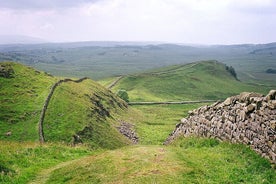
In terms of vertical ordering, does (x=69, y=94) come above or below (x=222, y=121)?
A: below

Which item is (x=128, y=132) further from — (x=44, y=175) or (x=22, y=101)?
(x=44, y=175)

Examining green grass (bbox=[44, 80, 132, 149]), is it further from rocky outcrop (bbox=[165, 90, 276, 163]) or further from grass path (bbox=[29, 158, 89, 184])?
grass path (bbox=[29, 158, 89, 184])

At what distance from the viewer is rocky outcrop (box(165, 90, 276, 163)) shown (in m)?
21.8

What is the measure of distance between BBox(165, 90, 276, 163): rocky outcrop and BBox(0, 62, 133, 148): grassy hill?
28.6 metres

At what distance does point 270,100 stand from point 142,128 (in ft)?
222

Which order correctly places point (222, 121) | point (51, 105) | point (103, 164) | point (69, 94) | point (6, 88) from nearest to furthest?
point (103, 164)
point (222, 121)
point (51, 105)
point (6, 88)
point (69, 94)

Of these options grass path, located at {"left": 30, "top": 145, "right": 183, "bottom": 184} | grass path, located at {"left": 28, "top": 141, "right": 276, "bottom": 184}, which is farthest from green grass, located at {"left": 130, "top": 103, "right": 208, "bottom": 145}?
grass path, located at {"left": 30, "top": 145, "right": 183, "bottom": 184}

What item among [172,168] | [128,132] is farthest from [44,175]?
[128,132]

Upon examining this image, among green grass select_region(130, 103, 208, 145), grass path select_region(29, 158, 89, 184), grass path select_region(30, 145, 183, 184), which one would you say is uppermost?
grass path select_region(30, 145, 183, 184)

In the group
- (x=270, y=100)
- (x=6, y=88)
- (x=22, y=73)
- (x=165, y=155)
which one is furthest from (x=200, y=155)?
(x=22, y=73)

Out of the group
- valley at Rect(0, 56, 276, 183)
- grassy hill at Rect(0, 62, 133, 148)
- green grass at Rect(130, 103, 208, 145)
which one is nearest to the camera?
valley at Rect(0, 56, 276, 183)

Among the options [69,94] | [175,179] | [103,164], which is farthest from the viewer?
[69,94]

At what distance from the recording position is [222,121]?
2861 centimetres

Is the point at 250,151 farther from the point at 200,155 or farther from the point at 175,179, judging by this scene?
the point at 175,179
